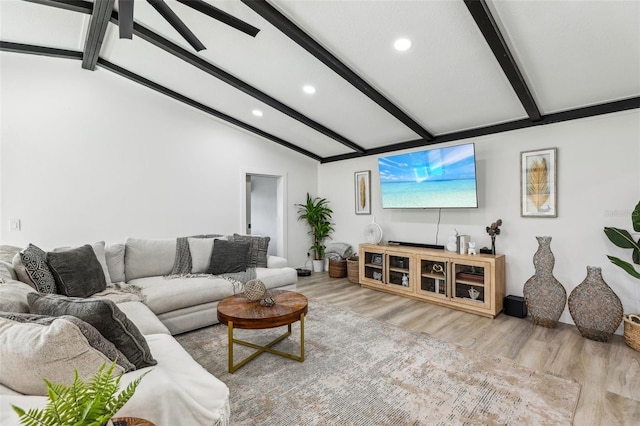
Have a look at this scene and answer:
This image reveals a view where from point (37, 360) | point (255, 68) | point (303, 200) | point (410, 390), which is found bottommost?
point (410, 390)

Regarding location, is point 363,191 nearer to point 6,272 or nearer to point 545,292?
A: point 545,292

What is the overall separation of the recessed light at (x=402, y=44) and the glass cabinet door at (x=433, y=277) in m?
2.61

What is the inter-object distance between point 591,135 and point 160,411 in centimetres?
436

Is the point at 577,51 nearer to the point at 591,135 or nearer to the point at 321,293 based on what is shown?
the point at 591,135

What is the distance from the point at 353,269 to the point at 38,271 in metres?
3.98

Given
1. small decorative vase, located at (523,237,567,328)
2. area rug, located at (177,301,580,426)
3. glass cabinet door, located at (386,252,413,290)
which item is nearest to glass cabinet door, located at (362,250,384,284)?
glass cabinet door, located at (386,252,413,290)

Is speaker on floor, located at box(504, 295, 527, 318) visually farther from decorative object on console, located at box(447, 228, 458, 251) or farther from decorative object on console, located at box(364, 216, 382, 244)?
decorative object on console, located at box(364, 216, 382, 244)

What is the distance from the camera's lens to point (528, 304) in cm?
337

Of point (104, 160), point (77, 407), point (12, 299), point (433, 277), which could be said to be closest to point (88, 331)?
point (77, 407)

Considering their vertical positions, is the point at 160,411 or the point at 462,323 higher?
the point at 160,411

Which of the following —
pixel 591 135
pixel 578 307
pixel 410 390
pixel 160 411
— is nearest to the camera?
pixel 160 411

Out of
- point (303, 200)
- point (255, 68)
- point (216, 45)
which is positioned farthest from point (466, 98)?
→ point (303, 200)

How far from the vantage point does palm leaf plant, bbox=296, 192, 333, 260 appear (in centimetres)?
598

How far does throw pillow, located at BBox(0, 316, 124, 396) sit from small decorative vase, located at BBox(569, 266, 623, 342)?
12.9 feet
